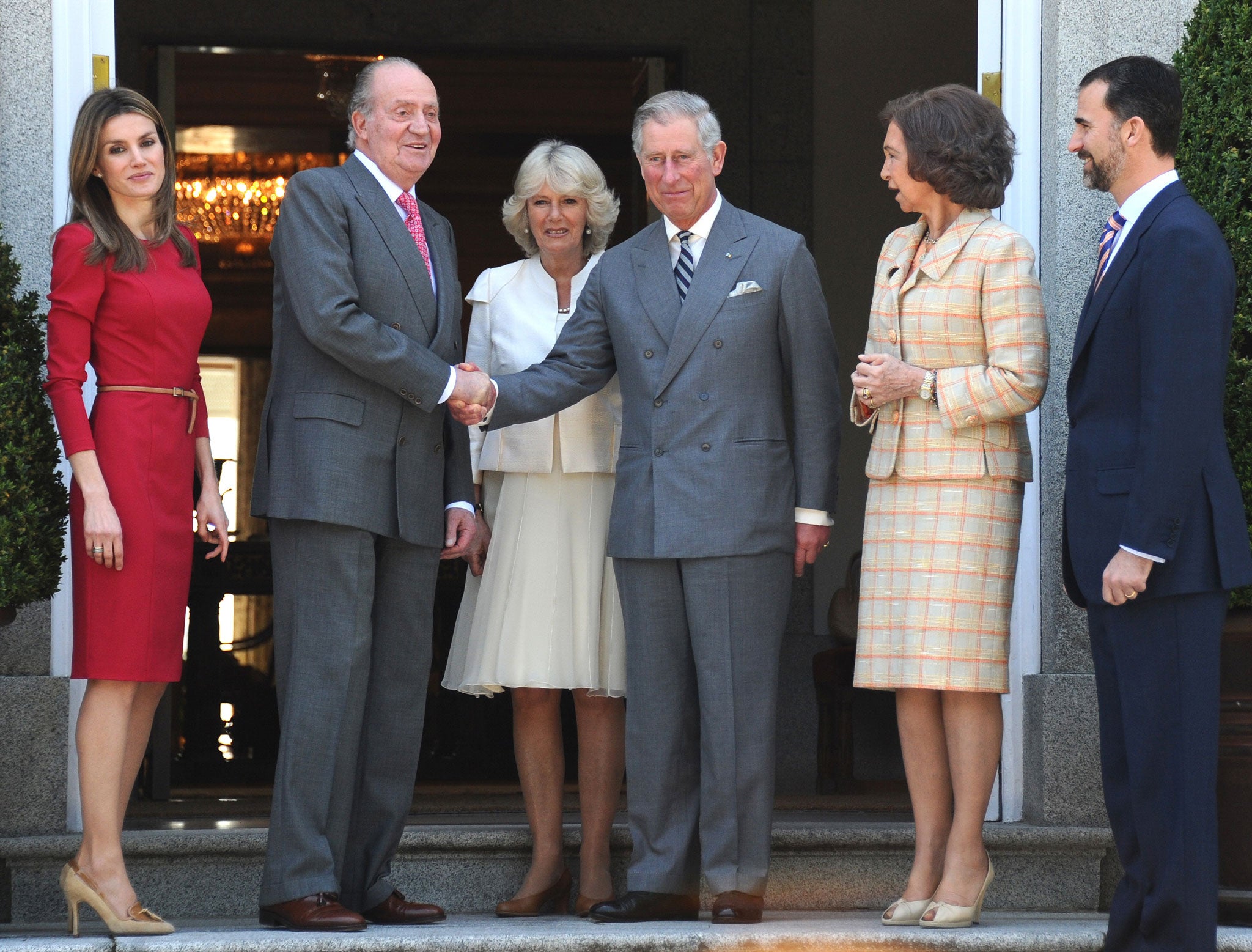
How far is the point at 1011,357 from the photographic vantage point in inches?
139

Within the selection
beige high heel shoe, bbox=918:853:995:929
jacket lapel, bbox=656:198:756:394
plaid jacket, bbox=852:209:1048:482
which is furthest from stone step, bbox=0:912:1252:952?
jacket lapel, bbox=656:198:756:394

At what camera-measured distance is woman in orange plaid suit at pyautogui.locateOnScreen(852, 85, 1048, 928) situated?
140 inches

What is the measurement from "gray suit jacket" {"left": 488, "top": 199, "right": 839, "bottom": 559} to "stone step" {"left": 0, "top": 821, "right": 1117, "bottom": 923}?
0.86m

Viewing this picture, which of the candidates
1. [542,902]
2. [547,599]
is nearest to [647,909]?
[542,902]

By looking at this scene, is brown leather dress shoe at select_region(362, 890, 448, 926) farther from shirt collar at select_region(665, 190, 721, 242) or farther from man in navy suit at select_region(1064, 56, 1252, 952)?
shirt collar at select_region(665, 190, 721, 242)

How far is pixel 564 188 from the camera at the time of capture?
4121 mm

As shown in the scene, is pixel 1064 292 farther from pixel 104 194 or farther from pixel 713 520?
pixel 104 194

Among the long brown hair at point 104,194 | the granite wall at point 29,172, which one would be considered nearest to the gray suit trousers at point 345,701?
the long brown hair at point 104,194

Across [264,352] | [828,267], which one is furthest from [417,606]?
[264,352]

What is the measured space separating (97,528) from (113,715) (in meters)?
0.40

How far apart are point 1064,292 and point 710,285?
1.13 meters

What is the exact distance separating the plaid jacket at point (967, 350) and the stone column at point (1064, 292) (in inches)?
29.6

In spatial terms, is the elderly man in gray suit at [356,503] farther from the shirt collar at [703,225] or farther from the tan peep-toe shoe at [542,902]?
the shirt collar at [703,225]

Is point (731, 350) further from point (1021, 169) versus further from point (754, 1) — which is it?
point (754, 1)
